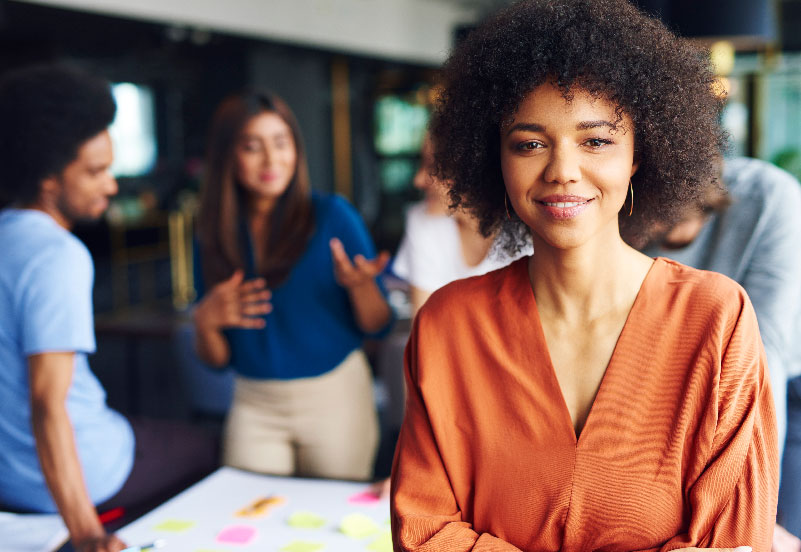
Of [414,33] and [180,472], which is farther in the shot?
[414,33]

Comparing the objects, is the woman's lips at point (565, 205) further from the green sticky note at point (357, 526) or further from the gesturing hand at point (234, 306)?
the gesturing hand at point (234, 306)

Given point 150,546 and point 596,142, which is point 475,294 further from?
point 150,546

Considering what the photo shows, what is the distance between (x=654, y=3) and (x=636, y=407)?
1859 mm

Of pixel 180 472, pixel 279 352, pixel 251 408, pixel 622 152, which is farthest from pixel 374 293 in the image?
pixel 622 152

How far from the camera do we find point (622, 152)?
111cm

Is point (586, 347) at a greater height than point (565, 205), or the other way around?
point (565, 205)

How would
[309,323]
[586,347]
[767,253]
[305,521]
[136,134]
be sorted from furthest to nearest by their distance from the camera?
[136,134], [309,323], [767,253], [305,521], [586,347]

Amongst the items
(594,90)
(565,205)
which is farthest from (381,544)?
(594,90)

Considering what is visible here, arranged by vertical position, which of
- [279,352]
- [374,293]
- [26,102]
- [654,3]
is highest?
[654,3]

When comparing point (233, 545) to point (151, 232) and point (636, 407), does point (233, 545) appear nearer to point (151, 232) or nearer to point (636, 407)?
point (636, 407)

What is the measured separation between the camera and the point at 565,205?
108 cm

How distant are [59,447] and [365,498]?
0.66 metres

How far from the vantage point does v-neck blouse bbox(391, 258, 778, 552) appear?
1.08 metres

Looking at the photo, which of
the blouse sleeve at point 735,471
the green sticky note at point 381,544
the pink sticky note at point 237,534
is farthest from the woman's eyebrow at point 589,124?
the pink sticky note at point 237,534
